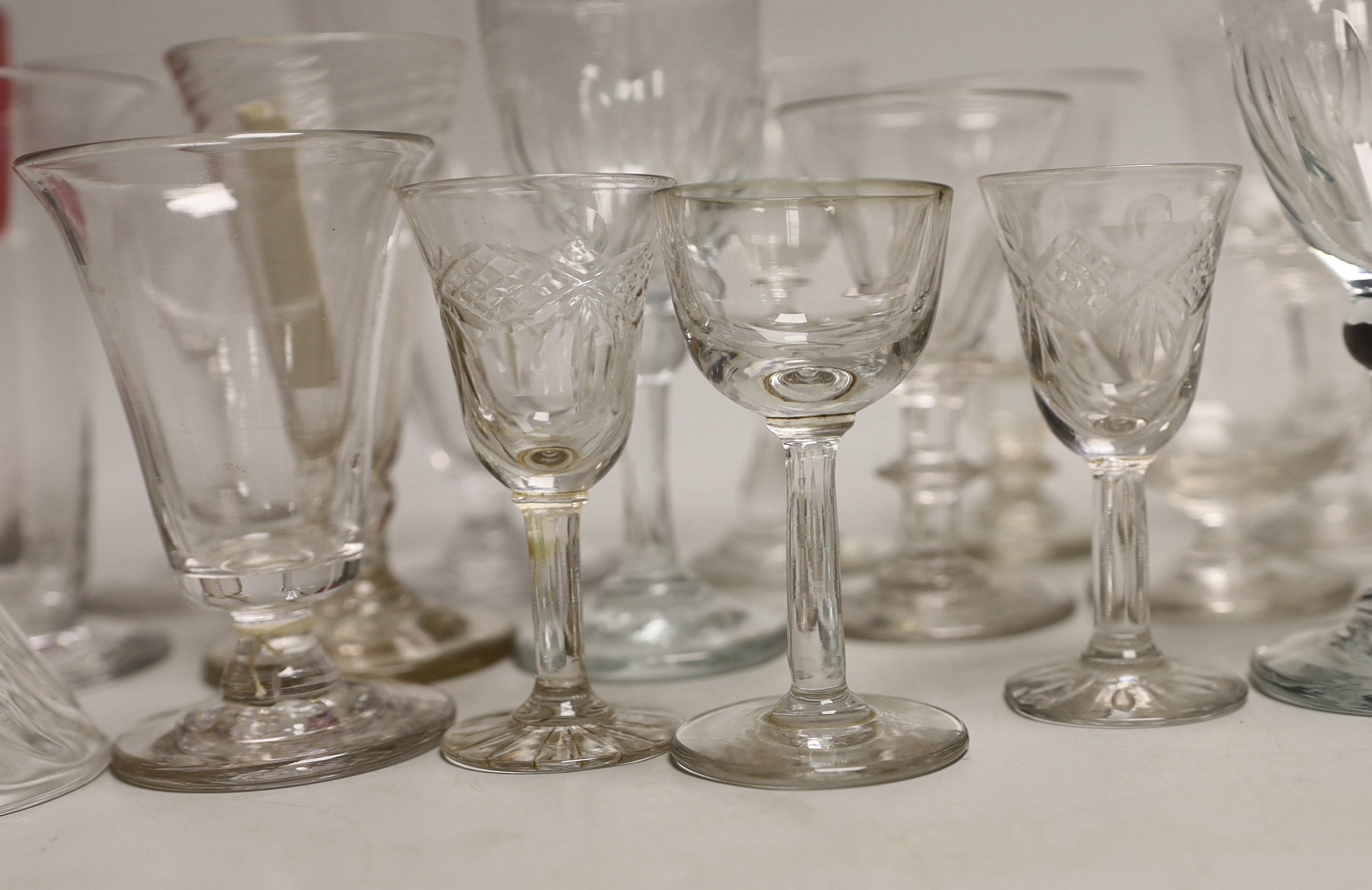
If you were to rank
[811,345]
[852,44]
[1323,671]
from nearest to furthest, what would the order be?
[811,345] < [1323,671] < [852,44]

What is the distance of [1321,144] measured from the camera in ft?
2.42

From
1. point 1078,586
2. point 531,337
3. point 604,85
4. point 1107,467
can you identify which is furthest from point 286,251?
point 1078,586

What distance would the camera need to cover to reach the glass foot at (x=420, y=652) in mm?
917

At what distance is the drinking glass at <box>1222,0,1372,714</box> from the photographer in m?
0.73

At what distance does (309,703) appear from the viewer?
2.56 ft

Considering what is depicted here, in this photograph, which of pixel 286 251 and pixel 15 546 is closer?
pixel 286 251

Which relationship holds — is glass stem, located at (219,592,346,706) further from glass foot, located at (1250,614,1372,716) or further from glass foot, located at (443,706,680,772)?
glass foot, located at (1250,614,1372,716)

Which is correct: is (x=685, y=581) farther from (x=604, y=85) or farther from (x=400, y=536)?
(x=400, y=536)

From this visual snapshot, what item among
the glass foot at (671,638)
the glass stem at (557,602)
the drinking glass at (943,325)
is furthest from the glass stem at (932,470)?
the glass stem at (557,602)

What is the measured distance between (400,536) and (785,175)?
0.54 metres

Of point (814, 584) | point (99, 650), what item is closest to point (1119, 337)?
point (814, 584)

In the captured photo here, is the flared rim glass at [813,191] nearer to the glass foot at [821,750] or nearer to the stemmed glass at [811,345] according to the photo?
the stemmed glass at [811,345]

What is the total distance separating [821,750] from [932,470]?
1.14ft

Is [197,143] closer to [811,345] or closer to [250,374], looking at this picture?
[250,374]
